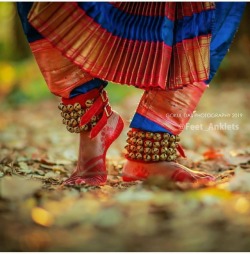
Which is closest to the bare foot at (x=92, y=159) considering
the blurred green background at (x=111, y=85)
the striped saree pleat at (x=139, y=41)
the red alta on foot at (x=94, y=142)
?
the red alta on foot at (x=94, y=142)

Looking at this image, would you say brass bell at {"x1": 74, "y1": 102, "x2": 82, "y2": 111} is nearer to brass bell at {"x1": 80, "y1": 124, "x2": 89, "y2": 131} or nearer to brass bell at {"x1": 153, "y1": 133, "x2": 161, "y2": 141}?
brass bell at {"x1": 80, "y1": 124, "x2": 89, "y2": 131}

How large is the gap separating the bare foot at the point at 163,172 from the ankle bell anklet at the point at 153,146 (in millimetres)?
21

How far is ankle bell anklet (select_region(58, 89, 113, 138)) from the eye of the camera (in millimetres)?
1601

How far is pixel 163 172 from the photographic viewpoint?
1609 mm

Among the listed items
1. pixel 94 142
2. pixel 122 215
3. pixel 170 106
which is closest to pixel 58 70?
pixel 94 142

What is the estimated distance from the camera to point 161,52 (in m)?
1.53

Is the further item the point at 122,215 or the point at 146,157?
the point at 146,157

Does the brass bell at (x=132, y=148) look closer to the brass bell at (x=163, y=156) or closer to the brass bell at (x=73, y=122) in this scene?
the brass bell at (x=163, y=156)

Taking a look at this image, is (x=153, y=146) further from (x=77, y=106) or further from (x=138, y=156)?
(x=77, y=106)

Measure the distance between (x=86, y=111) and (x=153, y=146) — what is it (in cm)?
24

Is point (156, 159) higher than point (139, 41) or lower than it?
lower

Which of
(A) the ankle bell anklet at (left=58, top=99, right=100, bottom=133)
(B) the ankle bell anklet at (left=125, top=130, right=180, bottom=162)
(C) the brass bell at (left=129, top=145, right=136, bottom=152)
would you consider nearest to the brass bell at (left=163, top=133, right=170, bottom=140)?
(B) the ankle bell anklet at (left=125, top=130, right=180, bottom=162)

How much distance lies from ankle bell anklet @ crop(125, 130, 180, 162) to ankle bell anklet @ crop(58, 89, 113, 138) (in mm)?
123

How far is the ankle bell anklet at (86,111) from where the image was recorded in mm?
1601
